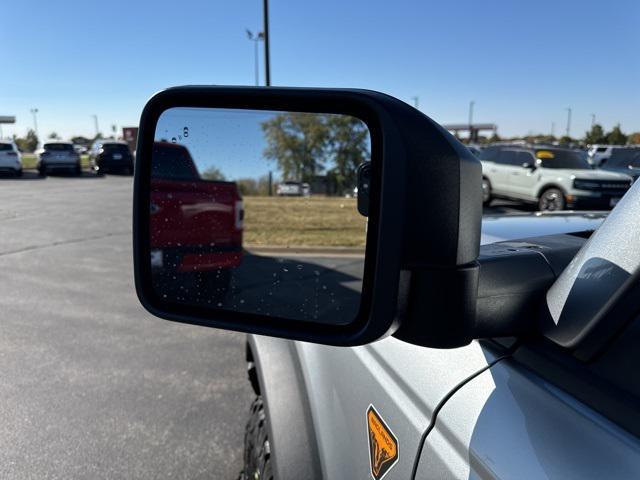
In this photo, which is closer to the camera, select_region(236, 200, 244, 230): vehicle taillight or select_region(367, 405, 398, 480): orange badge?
select_region(367, 405, 398, 480): orange badge


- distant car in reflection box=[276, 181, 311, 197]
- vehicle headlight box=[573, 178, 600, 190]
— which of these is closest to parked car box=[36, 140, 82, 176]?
vehicle headlight box=[573, 178, 600, 190]

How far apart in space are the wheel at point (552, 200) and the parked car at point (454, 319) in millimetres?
13984

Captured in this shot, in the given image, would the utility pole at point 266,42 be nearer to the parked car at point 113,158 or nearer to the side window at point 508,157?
the side window at point 508,157

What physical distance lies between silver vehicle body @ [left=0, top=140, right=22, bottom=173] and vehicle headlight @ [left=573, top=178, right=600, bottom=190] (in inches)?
1008

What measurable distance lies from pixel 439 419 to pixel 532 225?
4.60ft

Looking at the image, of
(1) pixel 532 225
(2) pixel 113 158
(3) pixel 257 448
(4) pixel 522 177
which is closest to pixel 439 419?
(3) pixel 257 448

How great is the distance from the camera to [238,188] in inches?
57.1

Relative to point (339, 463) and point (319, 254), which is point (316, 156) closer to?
point (339, 463)

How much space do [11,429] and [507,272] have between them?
11.0ft

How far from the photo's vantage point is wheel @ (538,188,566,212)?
14.0 metres

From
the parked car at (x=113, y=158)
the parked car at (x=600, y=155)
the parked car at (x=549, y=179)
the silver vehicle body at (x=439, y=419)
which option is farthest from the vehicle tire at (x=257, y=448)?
the parked car at (x=113, y=158)

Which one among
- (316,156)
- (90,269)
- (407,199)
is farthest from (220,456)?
(90,269)

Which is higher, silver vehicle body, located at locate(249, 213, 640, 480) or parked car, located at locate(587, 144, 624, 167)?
parked car, located at locate(587, 144, 624, 167)

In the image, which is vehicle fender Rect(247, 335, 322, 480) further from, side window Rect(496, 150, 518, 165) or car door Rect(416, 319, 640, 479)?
side window Rect(496, 150, 518, 165)
